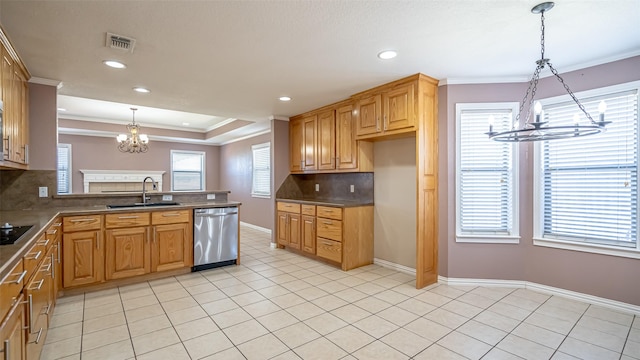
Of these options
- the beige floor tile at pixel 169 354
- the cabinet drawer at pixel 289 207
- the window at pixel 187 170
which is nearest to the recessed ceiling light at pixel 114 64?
the beige floor tile at pixel 169 354

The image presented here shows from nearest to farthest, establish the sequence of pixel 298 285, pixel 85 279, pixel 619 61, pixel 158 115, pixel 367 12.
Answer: pixel 367 12 < pixel 619 61 < pixel 85 279 < pixel 298 285 < pixel 158 115

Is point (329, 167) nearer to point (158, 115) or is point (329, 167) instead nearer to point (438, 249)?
point (438, 249)

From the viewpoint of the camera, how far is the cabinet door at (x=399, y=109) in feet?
11.4

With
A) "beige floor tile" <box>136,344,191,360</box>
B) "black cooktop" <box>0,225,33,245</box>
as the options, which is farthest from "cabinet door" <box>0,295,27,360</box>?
"beige floor tile" <box>136,344,191,360</box>

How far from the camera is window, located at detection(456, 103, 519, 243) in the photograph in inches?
137

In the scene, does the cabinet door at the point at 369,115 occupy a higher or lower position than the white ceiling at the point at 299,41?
lower

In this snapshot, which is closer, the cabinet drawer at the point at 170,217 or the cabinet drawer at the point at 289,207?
the cabinet drawer at the point at 170,217

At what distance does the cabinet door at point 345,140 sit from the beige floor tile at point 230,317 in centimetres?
241

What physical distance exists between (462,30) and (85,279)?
4397 mm

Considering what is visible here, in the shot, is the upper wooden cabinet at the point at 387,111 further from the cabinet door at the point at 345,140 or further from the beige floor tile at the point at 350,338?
the beige floor tile at the point at 350,338

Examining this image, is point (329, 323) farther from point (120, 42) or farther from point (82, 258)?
point (120, 42)

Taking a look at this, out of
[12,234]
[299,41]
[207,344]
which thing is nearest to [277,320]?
[207,344]

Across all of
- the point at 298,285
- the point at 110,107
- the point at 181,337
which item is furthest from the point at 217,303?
the point at 110,107

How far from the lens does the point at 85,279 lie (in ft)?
10.9
